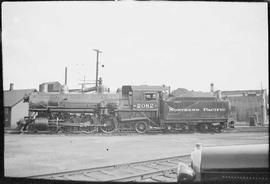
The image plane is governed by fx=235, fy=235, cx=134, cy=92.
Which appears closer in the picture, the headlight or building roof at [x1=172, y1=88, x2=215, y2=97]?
the headlight

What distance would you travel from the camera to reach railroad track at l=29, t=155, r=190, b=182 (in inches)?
152

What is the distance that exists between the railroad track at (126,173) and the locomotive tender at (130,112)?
6.58 meters

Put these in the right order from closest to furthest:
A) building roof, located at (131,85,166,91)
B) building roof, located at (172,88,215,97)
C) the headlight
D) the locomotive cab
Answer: the headlight < the locomotive cab < building roof, located at (131,85,166,91) < building roof, located at (172,88,215,97)

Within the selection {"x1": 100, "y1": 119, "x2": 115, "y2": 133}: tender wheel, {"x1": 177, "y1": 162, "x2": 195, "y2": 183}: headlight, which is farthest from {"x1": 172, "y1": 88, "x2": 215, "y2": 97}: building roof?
{"x1": 177, "y1": 162, "x2": 195, "y2": 183}: headlight

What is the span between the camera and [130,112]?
11617 millimetres

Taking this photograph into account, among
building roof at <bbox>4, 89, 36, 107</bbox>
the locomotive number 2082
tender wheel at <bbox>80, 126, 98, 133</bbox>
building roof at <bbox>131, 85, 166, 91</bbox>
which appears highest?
building roof at <bbox>131, 85, 166, 91</bbox>

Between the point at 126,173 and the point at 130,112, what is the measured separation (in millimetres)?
7405

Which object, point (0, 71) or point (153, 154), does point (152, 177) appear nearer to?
point (153, 154)

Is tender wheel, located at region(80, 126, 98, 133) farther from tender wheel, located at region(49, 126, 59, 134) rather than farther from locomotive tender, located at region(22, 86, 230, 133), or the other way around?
tender wheel, located at region(49, 126, 59, 134)

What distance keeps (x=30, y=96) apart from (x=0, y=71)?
9885 millimetres

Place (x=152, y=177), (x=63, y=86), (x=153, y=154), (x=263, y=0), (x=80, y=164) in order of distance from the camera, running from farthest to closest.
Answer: (x=63, y=86), (x=153, y=154), (x=80, y=164), (x=152, y=177), (x=263, y=0)

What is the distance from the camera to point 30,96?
12.1 metres

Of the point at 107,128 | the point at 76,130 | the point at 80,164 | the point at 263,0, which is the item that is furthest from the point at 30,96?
the point at 263,0

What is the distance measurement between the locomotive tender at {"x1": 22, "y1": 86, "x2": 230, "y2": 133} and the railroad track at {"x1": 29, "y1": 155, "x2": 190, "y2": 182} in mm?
6583
